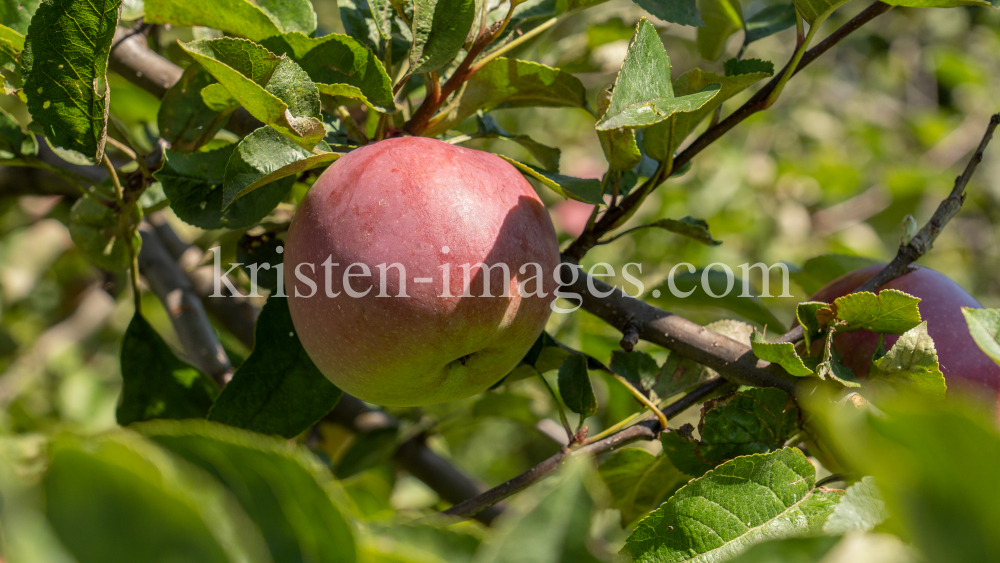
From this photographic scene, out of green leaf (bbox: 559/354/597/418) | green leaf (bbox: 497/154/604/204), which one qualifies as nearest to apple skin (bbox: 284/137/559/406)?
green leaf (bbox: 497/154/604/204)

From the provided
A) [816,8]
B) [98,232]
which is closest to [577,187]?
[816,8]

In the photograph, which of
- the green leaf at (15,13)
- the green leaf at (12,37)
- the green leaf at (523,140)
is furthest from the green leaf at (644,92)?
the green leaf at (15,13)

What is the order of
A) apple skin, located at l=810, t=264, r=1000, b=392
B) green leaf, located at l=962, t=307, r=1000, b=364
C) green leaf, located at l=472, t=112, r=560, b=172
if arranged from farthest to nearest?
green leaf, located at l=472, t=112, r=560, b=172, apple skin, located at l=810, t=264, r=1000, b=392, green leaf, located at l=962, t=307, r=1000, b=364

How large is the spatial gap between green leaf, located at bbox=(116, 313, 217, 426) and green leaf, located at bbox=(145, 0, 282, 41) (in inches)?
15.6

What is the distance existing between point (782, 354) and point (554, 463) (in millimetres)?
255

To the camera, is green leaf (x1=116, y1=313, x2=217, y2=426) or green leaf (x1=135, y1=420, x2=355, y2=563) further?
green leaf (x1=116, y1=313, x2=217, y2=426)

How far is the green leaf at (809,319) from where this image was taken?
68 cm

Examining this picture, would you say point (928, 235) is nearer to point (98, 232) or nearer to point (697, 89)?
point (697, 89)

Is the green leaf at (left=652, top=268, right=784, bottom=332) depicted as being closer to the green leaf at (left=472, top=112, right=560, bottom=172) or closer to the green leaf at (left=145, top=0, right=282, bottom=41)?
the green leaf at (left=472, top=112, right=560, bottom=172)

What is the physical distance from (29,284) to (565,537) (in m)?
1.91

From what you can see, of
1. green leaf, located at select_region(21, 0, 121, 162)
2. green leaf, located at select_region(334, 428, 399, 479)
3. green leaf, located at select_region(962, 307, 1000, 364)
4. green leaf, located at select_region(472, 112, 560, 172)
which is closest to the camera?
green leaf, located at select_region(962, 307, 1000, 364)

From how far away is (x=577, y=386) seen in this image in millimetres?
779

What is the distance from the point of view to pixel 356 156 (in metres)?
0.64

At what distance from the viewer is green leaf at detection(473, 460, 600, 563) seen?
0.32 metres
